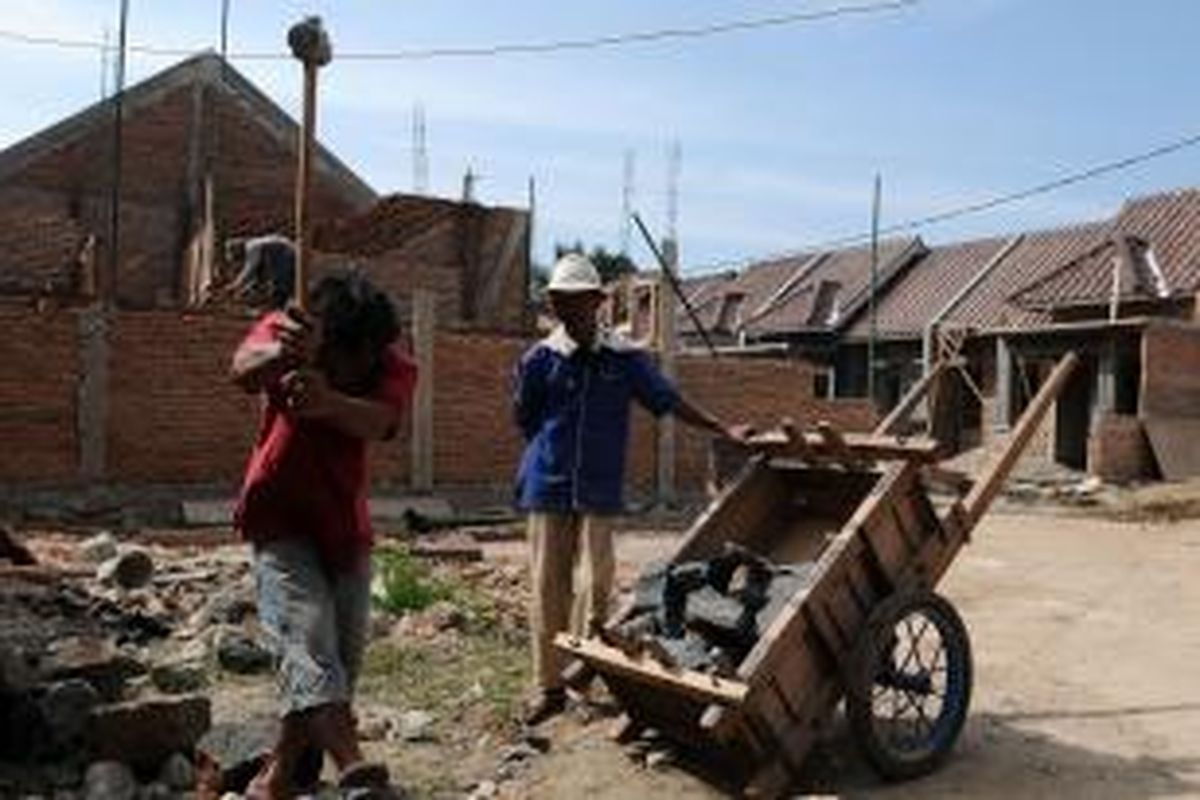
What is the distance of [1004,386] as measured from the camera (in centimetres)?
3475

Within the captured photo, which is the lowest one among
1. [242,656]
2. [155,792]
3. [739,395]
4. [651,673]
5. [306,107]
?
[155,792]

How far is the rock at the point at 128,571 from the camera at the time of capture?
415 inches

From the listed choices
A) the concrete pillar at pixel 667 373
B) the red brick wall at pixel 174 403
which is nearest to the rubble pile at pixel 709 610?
the red brick wall at pixel 174 403

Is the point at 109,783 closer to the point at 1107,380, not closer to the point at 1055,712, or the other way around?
the point at 1055,712

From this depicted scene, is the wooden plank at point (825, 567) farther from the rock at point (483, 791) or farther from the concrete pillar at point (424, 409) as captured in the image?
the concrete pillar at point (424, 409)

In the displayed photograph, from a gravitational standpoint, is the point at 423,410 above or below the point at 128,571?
above

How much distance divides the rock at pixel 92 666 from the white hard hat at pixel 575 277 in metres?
2.33

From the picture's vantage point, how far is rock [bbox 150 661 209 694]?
25.3 feet

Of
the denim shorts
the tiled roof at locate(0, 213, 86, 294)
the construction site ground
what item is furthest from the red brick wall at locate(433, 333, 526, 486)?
the denim shorts

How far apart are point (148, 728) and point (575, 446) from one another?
198 cm

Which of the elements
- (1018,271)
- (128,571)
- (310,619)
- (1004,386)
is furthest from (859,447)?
(1018,271)

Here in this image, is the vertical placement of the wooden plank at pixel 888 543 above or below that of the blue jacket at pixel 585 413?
below

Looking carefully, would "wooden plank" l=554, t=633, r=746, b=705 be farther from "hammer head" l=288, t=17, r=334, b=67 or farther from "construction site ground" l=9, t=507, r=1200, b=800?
"hammer head" l=288, t=17, r=334, b=67

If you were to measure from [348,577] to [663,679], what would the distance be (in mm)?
1145
